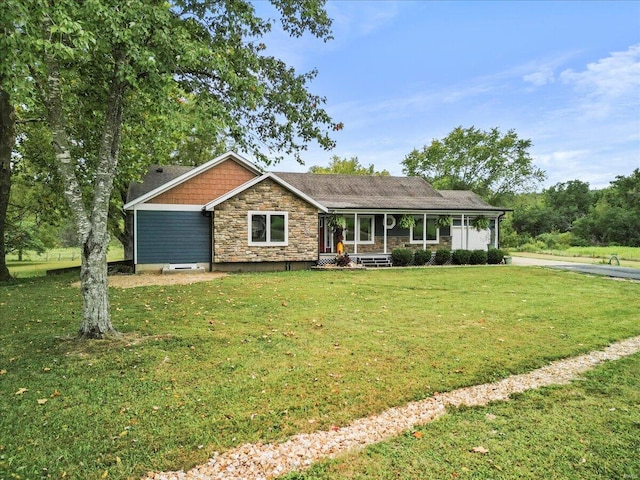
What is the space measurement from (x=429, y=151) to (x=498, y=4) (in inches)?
1124

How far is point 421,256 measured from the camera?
756 inches

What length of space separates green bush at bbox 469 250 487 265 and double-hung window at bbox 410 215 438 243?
6.97 ft

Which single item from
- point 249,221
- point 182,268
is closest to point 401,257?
point 249,221

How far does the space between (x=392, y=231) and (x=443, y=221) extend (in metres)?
3.01

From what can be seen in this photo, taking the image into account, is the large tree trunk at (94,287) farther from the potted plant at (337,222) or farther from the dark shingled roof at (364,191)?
the potted plant at (337,222)

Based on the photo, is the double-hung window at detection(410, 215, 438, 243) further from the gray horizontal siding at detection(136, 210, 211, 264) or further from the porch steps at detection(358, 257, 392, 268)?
the gray horizontal siding at detection(136, 210, 211, 264)

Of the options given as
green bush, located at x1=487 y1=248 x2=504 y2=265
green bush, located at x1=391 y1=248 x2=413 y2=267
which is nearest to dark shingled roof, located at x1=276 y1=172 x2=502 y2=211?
green bush, located at x1=391 y1=248 x2=413 y2=267

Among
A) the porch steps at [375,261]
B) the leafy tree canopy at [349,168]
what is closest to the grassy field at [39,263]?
the porch steps at [375,261]

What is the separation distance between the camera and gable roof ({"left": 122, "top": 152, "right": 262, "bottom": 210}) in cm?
1534

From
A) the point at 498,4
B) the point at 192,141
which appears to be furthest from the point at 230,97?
the point at 192,141

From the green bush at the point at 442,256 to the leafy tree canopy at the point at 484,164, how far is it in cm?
1931

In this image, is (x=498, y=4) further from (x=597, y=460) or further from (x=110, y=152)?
(x=597, y=460)

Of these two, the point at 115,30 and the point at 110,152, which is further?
the point at 110,152

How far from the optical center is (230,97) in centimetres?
620
